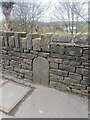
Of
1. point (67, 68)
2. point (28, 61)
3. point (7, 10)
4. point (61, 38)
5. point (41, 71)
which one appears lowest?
point (41, 71)

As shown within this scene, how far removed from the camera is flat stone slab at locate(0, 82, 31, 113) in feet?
8.64

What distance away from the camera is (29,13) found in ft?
18.2

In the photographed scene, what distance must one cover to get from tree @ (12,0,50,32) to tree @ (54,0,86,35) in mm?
791

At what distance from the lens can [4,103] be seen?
8.93ft

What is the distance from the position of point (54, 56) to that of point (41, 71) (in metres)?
0.47

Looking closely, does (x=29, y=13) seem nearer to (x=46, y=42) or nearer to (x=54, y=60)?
(x=46, y=42)

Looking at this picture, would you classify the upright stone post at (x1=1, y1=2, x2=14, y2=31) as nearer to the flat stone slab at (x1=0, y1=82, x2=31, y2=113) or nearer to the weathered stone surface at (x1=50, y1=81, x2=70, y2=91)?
the flat stone slab at (x1=0, y1=82, x2=31, y2=113)

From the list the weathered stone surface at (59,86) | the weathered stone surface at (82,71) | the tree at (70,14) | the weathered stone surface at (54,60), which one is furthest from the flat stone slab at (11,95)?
the tree at (70,14)

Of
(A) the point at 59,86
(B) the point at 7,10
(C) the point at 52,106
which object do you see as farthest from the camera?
(B) the point at 7,10

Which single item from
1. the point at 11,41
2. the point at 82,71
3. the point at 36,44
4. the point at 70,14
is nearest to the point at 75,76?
the point at 82,71

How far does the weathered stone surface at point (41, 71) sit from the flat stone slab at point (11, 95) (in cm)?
32

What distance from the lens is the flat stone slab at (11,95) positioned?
2.63 metres

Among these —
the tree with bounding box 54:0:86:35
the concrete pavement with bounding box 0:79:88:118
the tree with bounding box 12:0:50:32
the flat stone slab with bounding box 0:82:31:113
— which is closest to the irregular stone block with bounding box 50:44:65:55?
the concrete pavement with bounding box 0:79:88:118

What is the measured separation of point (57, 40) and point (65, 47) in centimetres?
22
